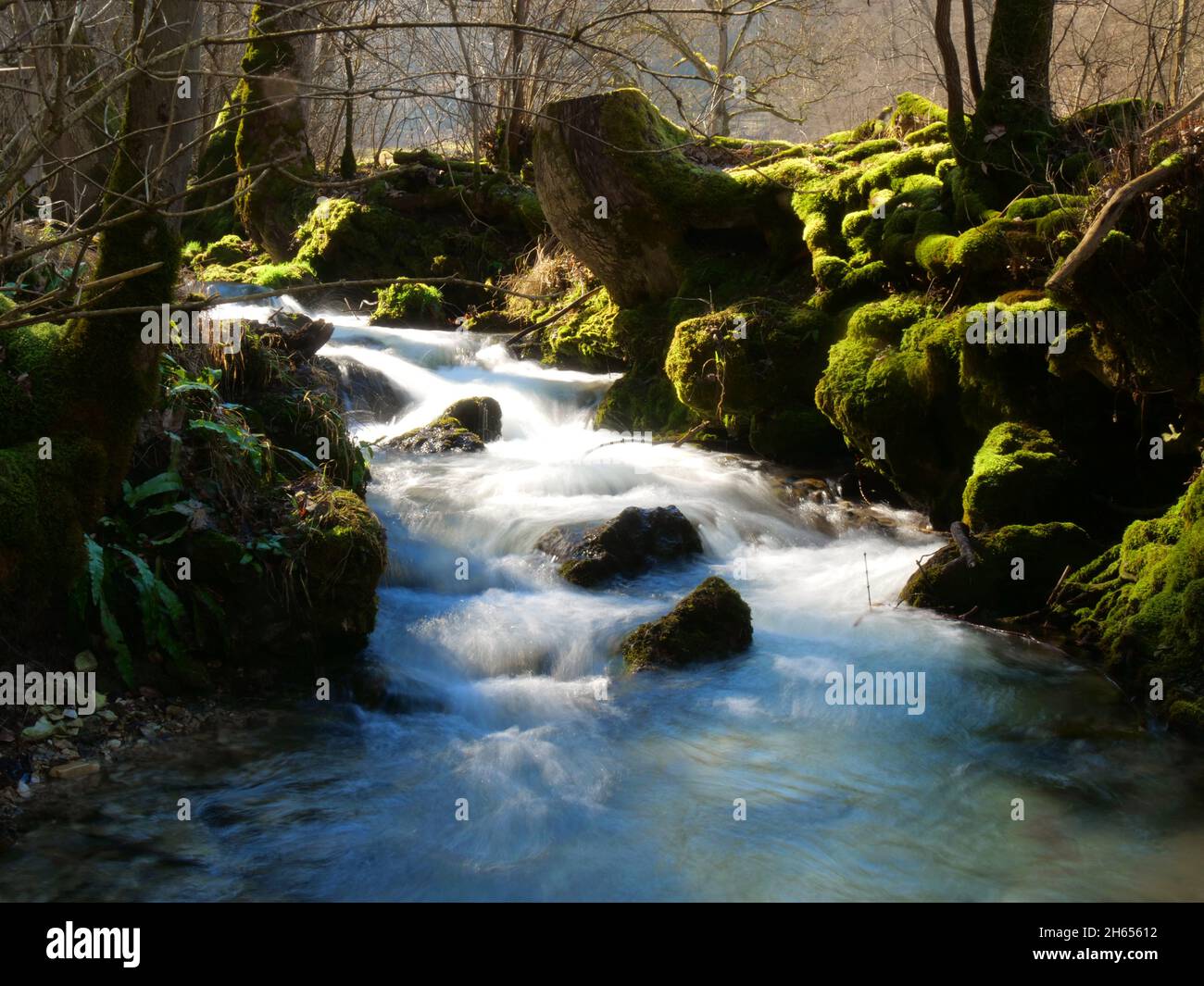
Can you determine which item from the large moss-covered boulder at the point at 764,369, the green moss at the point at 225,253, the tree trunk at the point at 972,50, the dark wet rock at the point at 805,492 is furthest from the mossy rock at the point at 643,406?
the green moss at the point at 225,253

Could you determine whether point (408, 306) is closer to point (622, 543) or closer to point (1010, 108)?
point (622, 543)

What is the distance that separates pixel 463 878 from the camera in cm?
484

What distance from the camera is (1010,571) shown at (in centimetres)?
759

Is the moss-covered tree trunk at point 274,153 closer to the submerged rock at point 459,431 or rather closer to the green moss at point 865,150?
the submerged rock at point 459,431

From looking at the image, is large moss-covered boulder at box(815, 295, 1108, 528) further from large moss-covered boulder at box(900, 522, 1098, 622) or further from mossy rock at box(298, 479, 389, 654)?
mossy rock at box(298, 479, 389, 654)

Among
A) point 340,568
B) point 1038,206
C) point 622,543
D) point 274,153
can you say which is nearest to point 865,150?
point 1038,206

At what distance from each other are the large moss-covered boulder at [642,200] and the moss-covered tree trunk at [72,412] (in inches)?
278

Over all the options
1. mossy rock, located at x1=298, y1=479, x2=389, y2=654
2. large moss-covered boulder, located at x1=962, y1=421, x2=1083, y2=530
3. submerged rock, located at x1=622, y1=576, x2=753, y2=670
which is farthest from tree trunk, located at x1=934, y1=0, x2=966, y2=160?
mossy rock, located at x1=298, y1=479, x2=389, y2=654

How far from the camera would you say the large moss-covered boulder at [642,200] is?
1185cm

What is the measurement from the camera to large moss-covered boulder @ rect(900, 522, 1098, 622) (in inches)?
296

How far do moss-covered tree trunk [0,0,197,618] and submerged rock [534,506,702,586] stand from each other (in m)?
3.73
